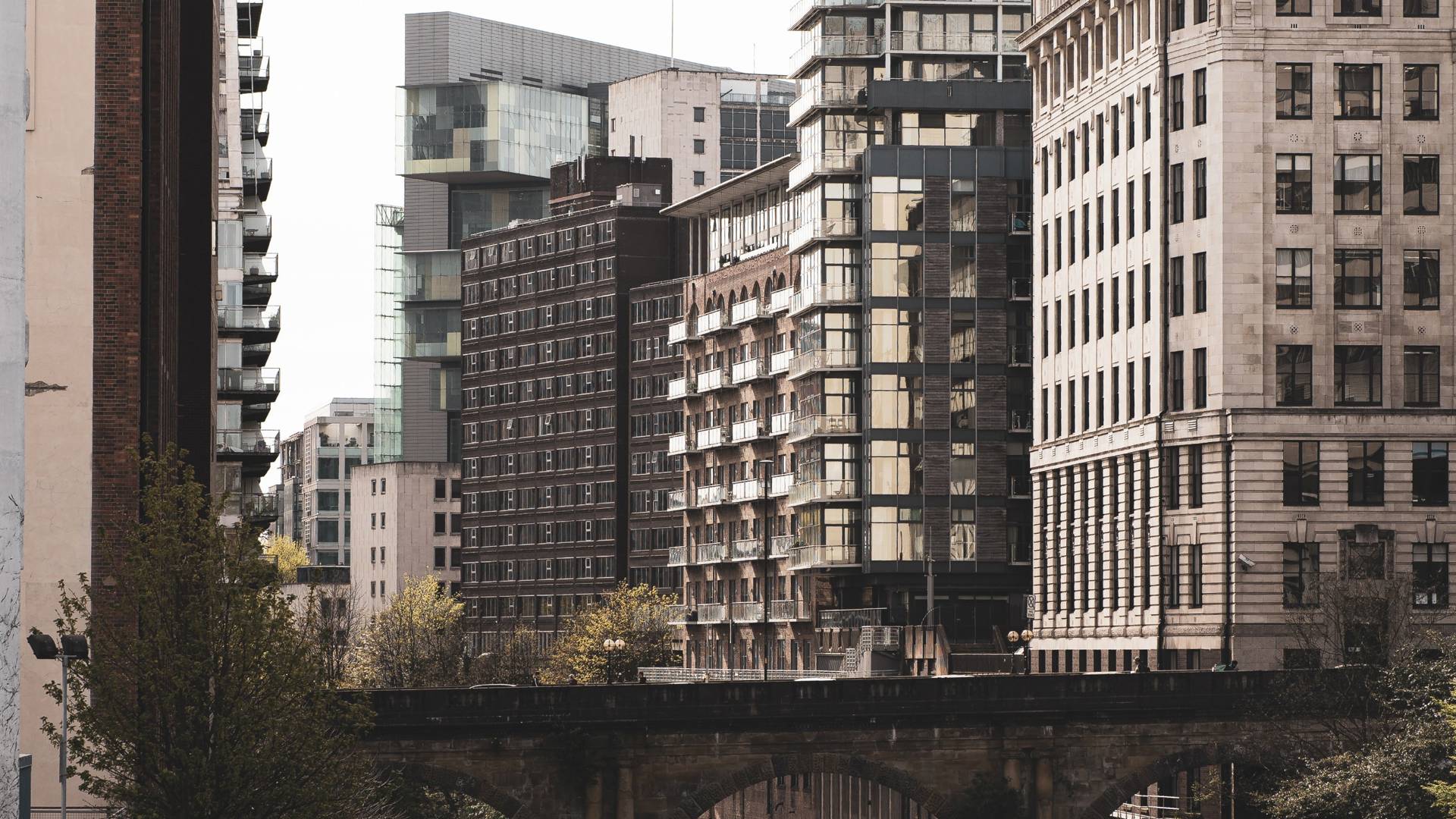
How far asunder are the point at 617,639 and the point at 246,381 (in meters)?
48.4

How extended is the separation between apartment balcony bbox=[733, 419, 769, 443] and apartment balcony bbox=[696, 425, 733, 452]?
111cm

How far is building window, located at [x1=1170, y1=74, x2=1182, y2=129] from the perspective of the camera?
12181 centimetres

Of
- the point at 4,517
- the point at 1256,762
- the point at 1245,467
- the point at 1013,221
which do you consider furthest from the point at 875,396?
the point at 4,517

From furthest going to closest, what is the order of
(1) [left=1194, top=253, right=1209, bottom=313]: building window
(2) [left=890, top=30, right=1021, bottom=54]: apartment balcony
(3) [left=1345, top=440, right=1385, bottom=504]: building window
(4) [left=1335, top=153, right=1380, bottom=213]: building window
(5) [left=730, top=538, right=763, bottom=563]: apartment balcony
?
(5) [left=730, top=538, right=763, bottom=563]: apartment balcony → (2) [left=890, top=30, right=1021, bottom=54]: apartment balcony → (1) [left=1194, top=253, right=1209, bottom=313]: building window → (4) [left=1335, top=153, right=1380, bottom=213]: building window → (3) [left=1345, top=440, right=1385, bottom=504]: building window

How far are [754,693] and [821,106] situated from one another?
72.4 m

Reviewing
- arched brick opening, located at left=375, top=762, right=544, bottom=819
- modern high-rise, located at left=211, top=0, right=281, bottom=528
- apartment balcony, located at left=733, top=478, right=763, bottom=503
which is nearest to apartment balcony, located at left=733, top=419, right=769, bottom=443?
apartment balcony, located at left=733, top=478, right=763, bottom=503

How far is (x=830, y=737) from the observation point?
319ft

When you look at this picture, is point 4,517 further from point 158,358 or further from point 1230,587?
point 1230,587

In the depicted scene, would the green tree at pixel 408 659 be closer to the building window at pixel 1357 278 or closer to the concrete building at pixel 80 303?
the building window at pixel 1357 278

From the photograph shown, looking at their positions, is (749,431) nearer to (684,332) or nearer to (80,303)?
(684,332)

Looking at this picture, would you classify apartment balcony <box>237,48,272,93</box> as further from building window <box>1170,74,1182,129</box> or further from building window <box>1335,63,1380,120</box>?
building window <box>1335,63,1380,120</box>

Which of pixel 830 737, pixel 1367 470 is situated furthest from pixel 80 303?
pixel 1367 470

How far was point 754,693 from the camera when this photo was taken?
97000 millimetres

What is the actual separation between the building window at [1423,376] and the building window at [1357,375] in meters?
1.36
